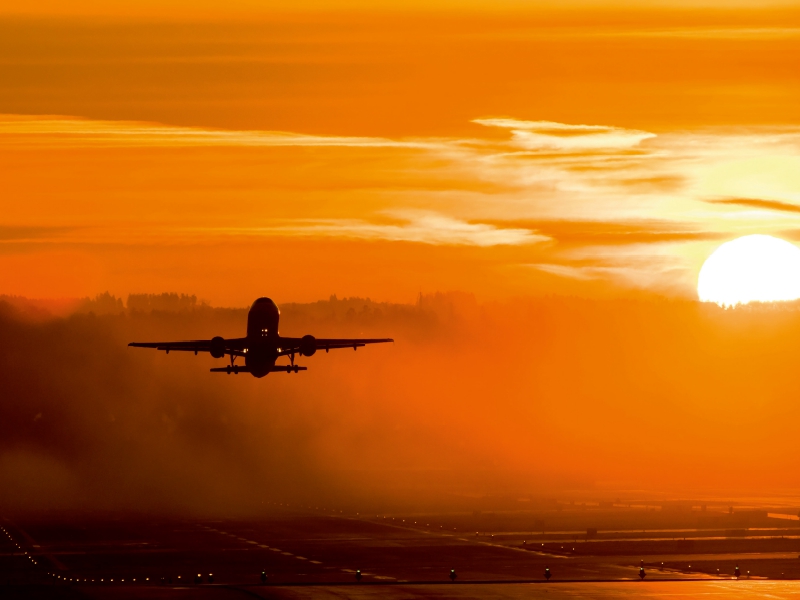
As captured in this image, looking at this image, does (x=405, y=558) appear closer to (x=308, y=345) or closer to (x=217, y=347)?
(x=308, y=345)

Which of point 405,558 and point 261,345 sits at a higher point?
point 261,345

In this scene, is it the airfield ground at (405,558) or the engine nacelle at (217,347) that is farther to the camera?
the engine nacelle at (217,347)

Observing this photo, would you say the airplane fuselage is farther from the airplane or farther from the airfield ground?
the airfield ground

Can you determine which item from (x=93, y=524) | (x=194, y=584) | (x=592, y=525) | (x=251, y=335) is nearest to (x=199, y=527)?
(x=93, y=524)

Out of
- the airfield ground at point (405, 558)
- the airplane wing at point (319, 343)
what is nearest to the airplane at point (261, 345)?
the airplane wing at point (319, 343)

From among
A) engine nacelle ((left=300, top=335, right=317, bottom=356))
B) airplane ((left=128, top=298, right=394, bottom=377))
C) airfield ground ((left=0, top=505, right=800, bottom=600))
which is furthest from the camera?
airplane ((left=128, top=298, right=394, bottom=377))

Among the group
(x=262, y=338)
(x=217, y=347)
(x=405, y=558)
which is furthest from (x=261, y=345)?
(x=405, y=558)

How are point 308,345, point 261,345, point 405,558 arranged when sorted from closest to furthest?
point 405,558
point 308,345
point 261,345

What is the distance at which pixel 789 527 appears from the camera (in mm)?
183500

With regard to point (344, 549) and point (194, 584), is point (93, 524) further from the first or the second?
point (194, 584)

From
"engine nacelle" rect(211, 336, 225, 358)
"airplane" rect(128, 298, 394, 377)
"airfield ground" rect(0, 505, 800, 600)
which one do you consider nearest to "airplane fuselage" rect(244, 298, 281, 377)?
"airplane" rect(128, 298, 394, 377)

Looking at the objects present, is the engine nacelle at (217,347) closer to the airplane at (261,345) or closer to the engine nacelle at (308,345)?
the airplane at (261,345)

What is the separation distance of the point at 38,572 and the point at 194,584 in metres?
20.9

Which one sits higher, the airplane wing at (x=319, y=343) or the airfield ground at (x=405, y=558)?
the airplane wing at (x=319, y=343)
